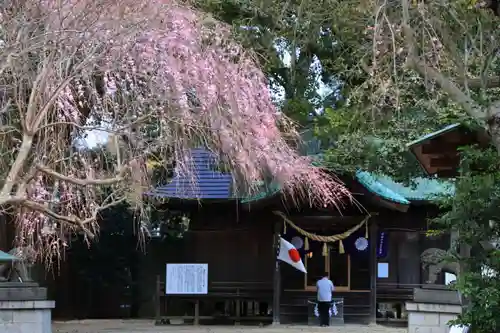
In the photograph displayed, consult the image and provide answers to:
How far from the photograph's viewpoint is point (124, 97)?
9.55 meters

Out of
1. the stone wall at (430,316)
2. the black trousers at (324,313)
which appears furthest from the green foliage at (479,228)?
the black trousers at (324,313)

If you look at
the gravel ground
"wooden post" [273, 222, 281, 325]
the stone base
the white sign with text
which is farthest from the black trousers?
the stone base

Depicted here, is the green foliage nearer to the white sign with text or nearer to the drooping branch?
the drooping branch

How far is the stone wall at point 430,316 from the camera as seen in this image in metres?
12.7

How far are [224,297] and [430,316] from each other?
25.1 ft

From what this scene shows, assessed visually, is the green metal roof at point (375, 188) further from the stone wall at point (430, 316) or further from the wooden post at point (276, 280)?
the stone wall at point (430, 316)

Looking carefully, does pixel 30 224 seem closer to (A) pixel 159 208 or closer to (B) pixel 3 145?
(B) pixel 3 145

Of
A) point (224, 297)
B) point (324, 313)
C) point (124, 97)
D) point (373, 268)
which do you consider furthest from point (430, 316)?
point (224, 297)

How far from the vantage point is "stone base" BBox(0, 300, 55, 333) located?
1269cm

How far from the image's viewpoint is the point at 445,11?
33.3ft

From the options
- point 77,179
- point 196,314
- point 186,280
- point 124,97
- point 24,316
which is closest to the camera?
point 77,179

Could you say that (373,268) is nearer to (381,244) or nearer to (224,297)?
(381,244)

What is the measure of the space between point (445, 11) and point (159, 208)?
36.7ft

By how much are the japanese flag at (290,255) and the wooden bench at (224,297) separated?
1301 millimetres
